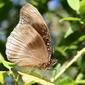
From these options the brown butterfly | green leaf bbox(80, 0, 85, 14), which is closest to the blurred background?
green leaf bbox(80, 0, 85, 14)

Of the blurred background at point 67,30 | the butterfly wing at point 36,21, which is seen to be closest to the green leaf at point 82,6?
the blurred background at point 67,30

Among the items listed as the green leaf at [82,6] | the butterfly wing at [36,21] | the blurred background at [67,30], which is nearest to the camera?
the butterfly wing at [36,21]

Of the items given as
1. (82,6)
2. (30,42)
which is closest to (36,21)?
(30,42)

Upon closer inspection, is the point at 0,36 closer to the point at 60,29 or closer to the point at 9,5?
the point at 9,5

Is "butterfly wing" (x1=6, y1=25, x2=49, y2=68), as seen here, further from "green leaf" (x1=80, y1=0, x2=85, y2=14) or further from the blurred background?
"green leaf" (x1=80, y1=0, x2=85, y2=14)

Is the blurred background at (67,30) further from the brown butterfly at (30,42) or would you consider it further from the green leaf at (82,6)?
the brown butterfly at (30,42)

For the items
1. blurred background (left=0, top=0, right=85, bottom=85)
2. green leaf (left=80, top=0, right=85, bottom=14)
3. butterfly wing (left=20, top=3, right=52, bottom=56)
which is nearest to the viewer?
butterfly wing (left=20, top=3, right=52, bottom=56)

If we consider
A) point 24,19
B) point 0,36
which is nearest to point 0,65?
point 24,19
